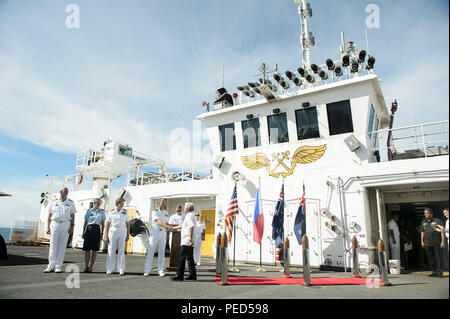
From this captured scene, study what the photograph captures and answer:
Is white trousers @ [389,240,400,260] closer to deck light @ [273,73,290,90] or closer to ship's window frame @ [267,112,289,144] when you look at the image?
ship's window frame @ [267,112,289,144]

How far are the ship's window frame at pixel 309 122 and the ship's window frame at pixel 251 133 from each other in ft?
5.50

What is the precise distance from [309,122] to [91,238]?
8451 millimetres

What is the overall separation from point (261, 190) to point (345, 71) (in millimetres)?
5522

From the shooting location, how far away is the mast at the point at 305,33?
13180mm

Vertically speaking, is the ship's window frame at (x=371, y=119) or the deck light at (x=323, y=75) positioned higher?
the deck light at (x=323, y=75)

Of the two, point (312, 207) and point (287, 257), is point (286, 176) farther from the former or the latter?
point (287, 257)

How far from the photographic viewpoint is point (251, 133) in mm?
12102

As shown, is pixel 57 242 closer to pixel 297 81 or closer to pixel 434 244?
pixel 434 244

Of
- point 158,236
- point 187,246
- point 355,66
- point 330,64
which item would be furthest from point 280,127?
point 187,246

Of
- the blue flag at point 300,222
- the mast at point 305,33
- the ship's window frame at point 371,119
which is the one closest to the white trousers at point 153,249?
the blue flag at point 300,222

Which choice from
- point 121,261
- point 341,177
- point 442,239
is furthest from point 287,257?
point 442,239

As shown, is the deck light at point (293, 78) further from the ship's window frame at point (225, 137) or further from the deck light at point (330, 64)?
the ship's window frame at point (225, 137)
